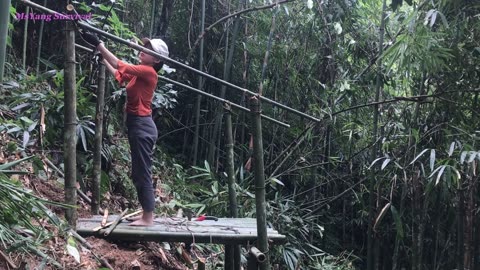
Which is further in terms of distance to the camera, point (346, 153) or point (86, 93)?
point (346, 153)

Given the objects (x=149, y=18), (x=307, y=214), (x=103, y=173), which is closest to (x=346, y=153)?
(x=307, y=214)

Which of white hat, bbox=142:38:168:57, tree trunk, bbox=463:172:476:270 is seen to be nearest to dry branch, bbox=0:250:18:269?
white hat, bbox=142:38:168:57

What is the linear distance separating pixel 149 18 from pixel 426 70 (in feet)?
10.1

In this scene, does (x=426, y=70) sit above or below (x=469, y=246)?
above

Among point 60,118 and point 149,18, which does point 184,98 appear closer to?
point 149,18

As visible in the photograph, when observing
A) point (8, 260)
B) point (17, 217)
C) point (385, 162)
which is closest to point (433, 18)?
point (385, 162)

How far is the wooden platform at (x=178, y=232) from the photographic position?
2.71 meters

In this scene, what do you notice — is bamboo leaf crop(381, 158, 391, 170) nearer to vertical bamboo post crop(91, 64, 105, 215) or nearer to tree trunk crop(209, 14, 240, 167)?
tree trunk crop(209, 14, 240, 167)

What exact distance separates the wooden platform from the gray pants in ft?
0.57

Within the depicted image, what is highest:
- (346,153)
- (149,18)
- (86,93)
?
(149,18)

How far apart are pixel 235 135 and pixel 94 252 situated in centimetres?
379

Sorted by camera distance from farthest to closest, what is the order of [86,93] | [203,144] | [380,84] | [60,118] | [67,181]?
[203,144] → [380,84] → [86,93] → [60,118] → [67,181]

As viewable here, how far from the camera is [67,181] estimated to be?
8.16 feet

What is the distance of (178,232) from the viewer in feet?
9.09
